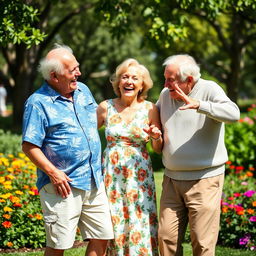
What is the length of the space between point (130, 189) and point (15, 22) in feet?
10.0

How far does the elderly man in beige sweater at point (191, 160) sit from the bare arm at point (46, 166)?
899 mm

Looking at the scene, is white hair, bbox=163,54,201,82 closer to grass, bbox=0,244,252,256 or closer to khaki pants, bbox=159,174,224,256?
khaki pants, bbox=159,174,224,256

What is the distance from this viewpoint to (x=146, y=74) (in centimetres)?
445

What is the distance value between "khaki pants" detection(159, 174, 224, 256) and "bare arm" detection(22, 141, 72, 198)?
2.95 ft

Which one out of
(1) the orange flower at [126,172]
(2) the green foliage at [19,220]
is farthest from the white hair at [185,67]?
(2) the green foliage at [19,220]

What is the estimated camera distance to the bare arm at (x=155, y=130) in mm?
4062

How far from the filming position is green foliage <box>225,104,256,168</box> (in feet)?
28.1

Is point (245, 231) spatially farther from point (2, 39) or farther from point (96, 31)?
→ point (96, 31)

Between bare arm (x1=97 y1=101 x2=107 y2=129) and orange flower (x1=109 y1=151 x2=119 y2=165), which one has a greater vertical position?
bare arm (x1=97 y1=101 x2=107 y2=129)

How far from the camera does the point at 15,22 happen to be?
249 inches

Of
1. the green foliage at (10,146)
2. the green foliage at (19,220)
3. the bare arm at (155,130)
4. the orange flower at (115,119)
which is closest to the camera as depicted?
the bare arm at (155,130)

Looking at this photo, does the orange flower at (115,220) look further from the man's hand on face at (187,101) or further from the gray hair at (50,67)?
the gray hair at (50,67)

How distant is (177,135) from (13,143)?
16.8 ft

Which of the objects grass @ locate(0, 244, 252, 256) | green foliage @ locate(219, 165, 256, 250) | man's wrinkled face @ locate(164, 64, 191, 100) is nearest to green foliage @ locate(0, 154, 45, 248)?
grass @ locate(0, 244, 252, 256)
